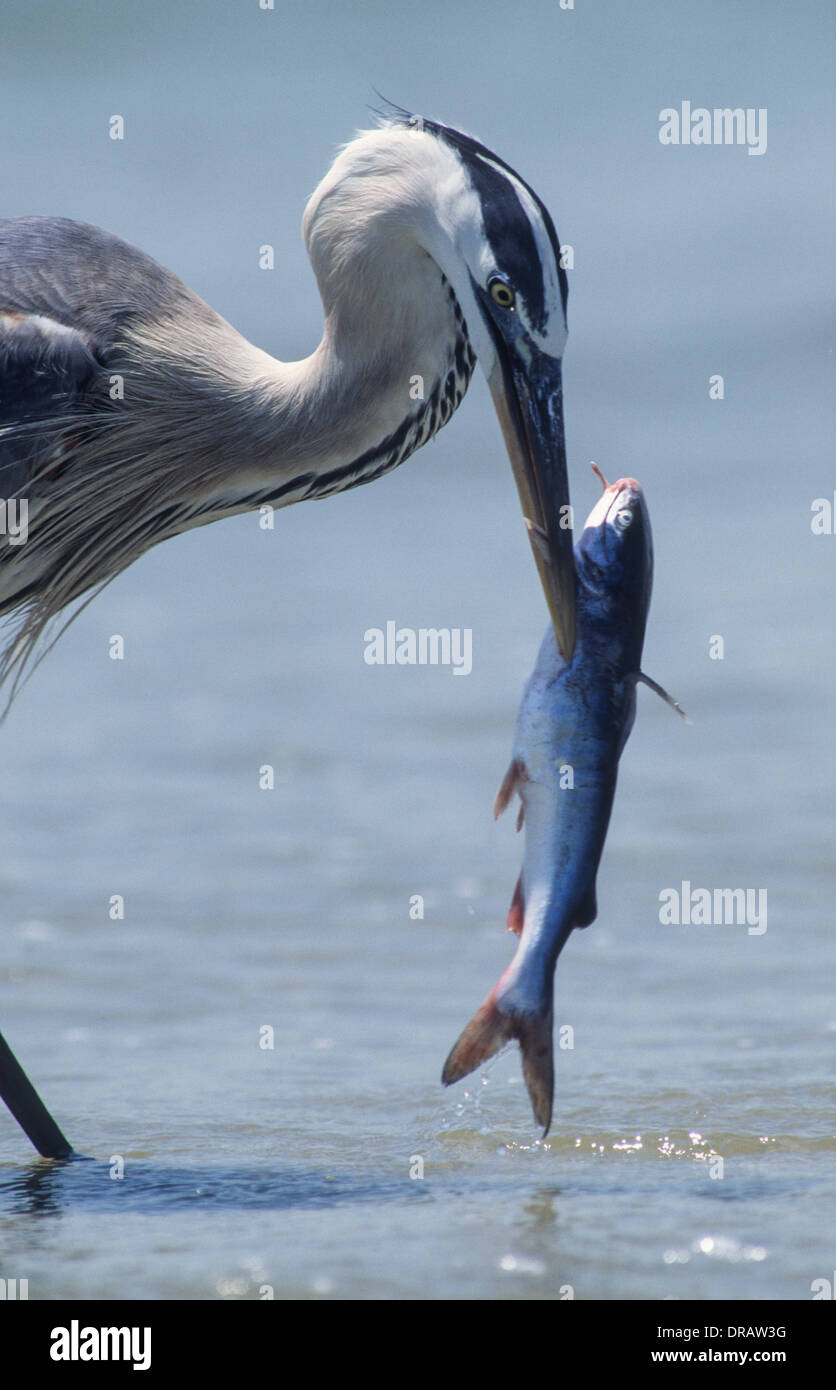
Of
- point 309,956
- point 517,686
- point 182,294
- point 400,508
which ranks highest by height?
point 400,508

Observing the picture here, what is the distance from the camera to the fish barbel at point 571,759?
3.76m

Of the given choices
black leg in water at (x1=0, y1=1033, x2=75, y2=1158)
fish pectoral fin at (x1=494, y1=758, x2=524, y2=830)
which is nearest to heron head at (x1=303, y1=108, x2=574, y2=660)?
fish pectoral fin at (x1=494, y1=758, x2=524, y2=830)

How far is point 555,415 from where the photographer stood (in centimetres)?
405

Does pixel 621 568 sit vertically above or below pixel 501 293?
below

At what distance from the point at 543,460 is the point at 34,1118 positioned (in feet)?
6.26

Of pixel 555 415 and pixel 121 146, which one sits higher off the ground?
pixel 121 146

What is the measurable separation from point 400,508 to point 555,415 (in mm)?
7208

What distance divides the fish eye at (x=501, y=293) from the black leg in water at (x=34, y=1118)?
2059mm

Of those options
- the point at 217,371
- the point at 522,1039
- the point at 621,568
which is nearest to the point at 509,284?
the point at 621,568

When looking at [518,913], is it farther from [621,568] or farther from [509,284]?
[509,284]

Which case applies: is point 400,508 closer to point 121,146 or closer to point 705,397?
point 705,397

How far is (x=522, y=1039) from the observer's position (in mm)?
3754

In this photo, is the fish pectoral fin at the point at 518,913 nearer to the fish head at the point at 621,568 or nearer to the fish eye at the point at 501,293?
the fish head at the point at 621,568

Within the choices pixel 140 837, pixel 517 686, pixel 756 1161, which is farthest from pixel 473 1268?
pixel 517 686
